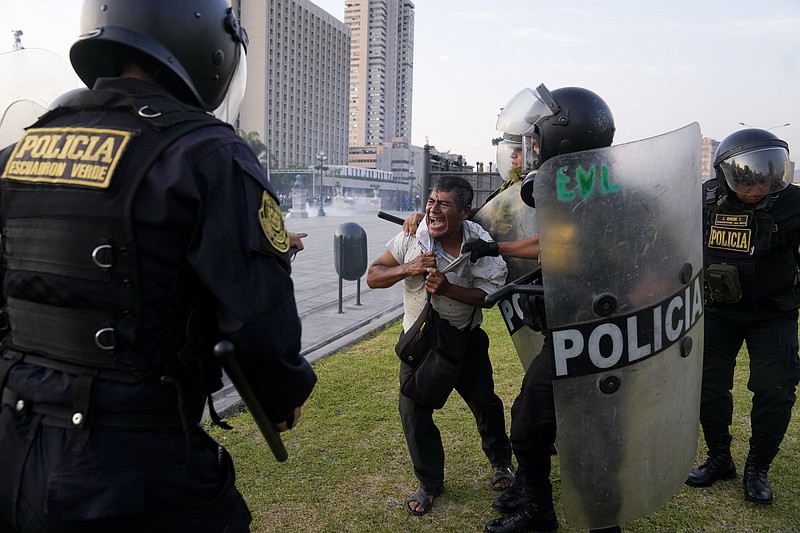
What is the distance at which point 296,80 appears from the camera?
4749 inches

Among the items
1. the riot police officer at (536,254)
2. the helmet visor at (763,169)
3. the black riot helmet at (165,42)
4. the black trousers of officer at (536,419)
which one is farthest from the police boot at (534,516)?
the black riot helmet at (165,42)

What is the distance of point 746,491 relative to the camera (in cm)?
329

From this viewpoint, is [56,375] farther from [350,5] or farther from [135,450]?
[350,5]

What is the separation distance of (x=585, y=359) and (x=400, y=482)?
175cm

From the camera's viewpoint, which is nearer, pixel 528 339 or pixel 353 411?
pixel 528 339

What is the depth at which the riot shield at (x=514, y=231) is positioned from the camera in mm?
3219

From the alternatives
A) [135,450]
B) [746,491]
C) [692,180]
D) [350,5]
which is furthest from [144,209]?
[350,5]

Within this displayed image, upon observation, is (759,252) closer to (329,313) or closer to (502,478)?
(502,478)

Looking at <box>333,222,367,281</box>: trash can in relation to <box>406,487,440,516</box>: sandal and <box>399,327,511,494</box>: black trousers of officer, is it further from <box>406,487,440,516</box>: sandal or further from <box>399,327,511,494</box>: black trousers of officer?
<box>406,487,440,516</box>: sandal

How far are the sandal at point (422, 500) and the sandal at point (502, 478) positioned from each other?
0.36 metres

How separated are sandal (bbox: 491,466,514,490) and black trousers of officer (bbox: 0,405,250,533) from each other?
7.05 ft

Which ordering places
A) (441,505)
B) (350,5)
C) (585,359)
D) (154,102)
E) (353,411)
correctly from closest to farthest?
1. (154,102)
2. (585,359)
3. (441,505)
4. (353,411)
5. (350,5)

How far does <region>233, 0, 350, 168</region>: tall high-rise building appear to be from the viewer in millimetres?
108438

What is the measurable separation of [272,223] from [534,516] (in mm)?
2071
